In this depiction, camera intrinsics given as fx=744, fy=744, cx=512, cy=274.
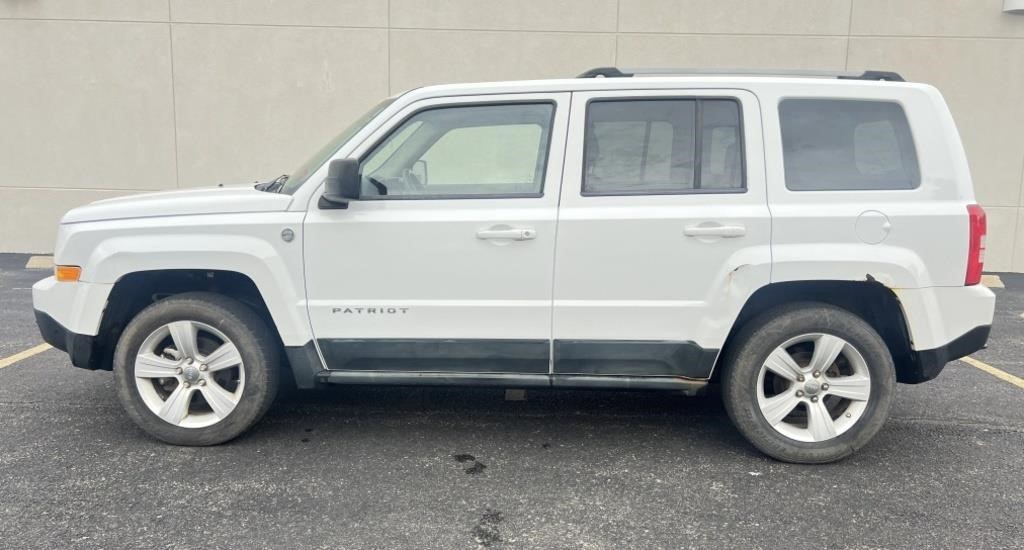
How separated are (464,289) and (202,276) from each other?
4.84ft

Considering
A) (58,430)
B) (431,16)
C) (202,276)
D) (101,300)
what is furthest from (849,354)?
(431,16)

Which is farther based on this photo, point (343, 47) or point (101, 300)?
point (343, 47)

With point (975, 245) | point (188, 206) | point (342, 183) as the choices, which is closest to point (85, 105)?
point (188, 206)

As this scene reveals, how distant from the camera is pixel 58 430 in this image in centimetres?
420

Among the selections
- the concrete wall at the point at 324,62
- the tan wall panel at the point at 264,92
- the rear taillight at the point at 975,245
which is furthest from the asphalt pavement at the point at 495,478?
the concrete wall at the point at 324,62

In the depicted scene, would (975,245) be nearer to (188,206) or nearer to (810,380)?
(810,380)

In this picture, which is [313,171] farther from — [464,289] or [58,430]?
[58,430]

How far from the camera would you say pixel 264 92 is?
9688 mm

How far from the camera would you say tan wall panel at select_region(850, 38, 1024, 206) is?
362 inches

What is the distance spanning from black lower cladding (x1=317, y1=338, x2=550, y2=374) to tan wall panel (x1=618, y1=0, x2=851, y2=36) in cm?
666

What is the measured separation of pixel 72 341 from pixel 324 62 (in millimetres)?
6402

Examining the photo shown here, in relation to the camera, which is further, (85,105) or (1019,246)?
(85,105)

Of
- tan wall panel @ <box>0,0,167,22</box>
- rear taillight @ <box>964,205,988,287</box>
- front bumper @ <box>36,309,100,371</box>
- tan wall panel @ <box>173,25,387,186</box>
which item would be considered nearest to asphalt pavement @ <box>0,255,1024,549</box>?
front bumper @ <box>36,309,100,371</box>

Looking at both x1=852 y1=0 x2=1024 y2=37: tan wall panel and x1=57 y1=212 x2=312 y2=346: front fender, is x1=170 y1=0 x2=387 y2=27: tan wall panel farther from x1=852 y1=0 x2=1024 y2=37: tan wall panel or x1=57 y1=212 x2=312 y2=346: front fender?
x1=57 y1=212 x2=312 y2=346: front fender
